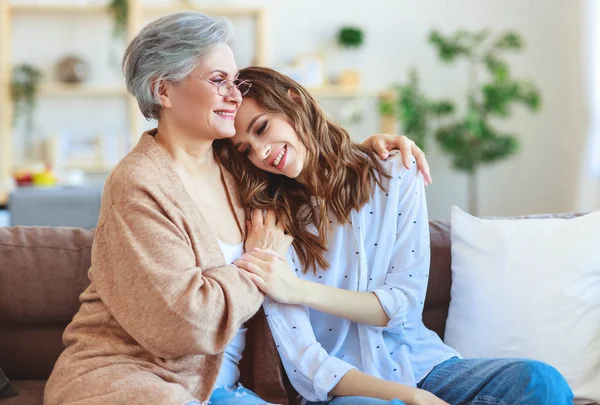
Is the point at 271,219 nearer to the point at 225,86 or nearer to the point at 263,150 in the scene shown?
the point at 263,150

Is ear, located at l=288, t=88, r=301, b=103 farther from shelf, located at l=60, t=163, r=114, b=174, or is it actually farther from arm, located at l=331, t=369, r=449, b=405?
shelf, located at l=60, t=163, r=114, b=174

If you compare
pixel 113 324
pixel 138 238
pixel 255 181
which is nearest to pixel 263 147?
pixel 255 181

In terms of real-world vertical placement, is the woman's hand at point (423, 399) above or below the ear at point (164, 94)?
below

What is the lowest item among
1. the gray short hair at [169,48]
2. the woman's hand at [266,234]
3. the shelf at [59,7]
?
the woman's hand at [266,234]

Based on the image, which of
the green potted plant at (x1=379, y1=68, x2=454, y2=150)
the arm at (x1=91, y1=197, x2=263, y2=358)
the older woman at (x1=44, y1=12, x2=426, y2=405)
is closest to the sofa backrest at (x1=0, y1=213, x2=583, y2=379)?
the older woman at (x1=44, y1=12, x2=426, y2=405)

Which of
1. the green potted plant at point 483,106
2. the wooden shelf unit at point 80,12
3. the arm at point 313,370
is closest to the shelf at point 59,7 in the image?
the wooden shelf unit at point 80,12

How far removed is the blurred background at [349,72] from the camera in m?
5.62

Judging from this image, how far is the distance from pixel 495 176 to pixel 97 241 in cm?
461

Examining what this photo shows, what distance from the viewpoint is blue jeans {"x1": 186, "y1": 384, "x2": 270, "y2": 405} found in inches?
67.9

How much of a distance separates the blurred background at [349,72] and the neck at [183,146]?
3814 mm

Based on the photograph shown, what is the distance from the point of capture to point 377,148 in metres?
2.01

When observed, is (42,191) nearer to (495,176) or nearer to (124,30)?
(124,30)

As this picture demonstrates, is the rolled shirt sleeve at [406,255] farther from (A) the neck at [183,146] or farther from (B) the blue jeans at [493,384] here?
(A) the neck at [183,146]

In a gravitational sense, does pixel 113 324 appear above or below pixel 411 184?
below
